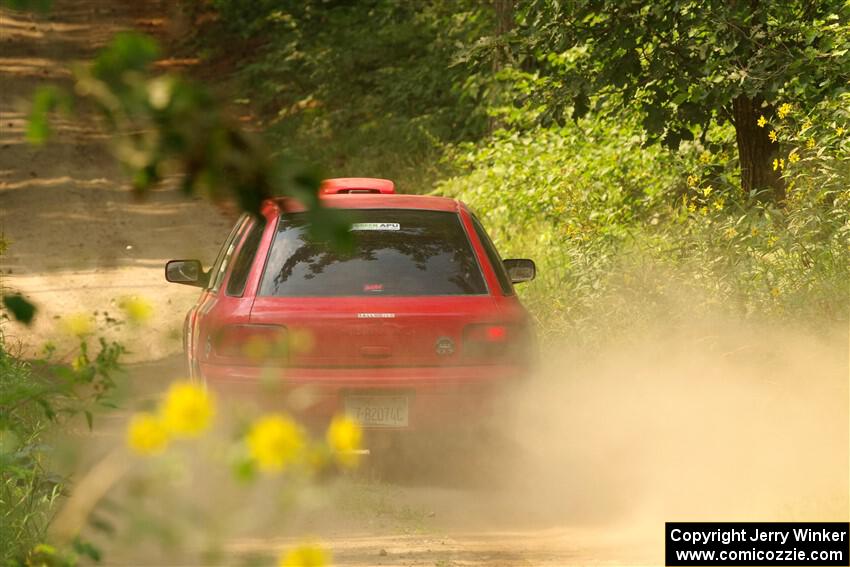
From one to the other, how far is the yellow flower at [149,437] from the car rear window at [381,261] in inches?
213

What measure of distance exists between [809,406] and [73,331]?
575 centimetres

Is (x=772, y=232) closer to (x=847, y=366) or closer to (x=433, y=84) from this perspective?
(x=847, y=366)

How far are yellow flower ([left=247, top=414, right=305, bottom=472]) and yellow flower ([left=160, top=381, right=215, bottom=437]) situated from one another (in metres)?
0.09

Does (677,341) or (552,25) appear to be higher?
(552,25)

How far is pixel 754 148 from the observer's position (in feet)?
38.9

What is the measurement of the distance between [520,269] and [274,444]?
6824mm

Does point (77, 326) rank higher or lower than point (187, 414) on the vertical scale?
higher

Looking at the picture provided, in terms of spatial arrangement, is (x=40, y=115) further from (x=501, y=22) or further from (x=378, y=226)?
(x=501, y=22)

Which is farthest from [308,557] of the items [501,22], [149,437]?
[501,22]

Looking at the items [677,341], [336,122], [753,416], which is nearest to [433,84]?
[336,122]

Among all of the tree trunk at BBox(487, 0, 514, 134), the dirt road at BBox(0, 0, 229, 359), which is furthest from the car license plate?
the tree trunk at BBox(487, 0, 514, 134)

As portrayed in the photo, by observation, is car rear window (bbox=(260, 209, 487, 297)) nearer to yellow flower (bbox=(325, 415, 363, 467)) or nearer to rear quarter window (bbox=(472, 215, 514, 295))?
rear quarter window (bbox=(472, 215, 514, 295))

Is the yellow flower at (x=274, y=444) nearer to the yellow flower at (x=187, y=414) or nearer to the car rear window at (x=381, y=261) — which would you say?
the yellow flower at (x=187, y=414)

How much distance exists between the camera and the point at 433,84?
22109mm
